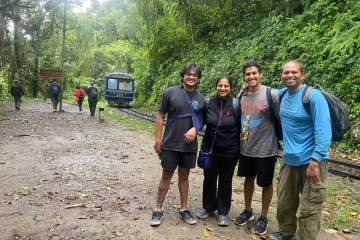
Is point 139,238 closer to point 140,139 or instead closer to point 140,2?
point 140,139

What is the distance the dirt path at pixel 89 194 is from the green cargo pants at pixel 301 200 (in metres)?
0.55

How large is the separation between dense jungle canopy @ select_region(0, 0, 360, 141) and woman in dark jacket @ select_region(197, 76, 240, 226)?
695 centimetres

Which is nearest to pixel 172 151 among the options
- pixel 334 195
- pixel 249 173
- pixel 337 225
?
pixel 249 173

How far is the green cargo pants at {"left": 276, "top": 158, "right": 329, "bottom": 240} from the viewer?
8.93 ft

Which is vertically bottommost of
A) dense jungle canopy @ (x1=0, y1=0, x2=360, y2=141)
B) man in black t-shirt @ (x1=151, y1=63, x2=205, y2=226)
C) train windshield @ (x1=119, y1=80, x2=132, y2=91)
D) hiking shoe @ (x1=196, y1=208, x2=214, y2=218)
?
hiking shoe @ (x1=196, y1=208, x2=214, y2=218)

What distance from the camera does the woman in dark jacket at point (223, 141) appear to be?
3451mm

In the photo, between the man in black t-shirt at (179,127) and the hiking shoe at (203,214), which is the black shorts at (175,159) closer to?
the man in black t-shirt at (179,127)

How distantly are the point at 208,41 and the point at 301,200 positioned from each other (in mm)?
18954

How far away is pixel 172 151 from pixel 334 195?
141 inches

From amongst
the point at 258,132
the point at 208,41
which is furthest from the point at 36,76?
the point at 258,132

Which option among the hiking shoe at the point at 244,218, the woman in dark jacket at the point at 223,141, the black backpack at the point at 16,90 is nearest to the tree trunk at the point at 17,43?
the black backpack at the point at 16,90

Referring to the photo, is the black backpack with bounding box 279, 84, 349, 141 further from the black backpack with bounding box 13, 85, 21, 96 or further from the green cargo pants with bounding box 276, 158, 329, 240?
the black backpack with bounding box 13, 85, 21, 96

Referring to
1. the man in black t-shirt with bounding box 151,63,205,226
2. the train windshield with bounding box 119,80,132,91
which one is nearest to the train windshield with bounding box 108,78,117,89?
the train windshield with bounding box 119,80,132,91

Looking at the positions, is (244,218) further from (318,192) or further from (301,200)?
(318,192)
